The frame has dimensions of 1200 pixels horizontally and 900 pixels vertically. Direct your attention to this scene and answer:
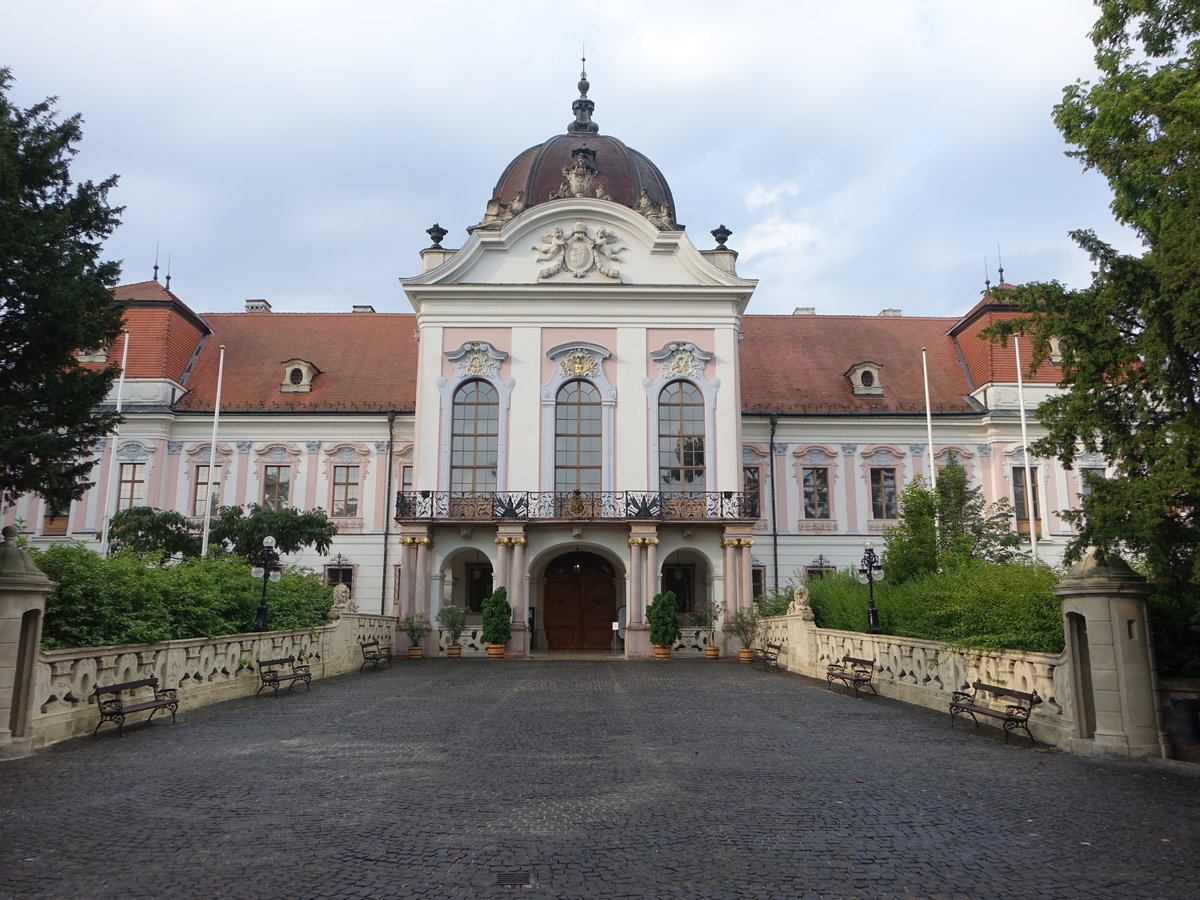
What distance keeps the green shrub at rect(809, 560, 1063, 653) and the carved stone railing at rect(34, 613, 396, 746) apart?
11.1 m

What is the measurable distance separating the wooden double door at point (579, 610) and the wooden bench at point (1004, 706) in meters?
18.5

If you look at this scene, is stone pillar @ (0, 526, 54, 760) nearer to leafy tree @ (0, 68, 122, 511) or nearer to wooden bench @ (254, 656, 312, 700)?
leafy tree @ (0, 68, 122, 511)

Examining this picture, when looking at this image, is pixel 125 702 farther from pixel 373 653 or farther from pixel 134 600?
pixel 373 653

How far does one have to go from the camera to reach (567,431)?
2948 cm

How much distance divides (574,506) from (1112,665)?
19.2 metres

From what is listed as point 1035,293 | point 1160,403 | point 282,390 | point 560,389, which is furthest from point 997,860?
point 282,390

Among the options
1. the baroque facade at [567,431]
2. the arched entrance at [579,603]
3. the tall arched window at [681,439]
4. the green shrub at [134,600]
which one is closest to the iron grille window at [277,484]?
the baroque facade at [567,431]

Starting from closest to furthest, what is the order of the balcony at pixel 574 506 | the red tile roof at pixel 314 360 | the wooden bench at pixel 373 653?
the wooden bench at pixel 373 653 → the balcony at pixel 574 506 → the red tile roof at pixel 314 360

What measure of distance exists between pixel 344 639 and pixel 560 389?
11.4 metres

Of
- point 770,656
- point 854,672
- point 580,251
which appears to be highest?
point 580,251

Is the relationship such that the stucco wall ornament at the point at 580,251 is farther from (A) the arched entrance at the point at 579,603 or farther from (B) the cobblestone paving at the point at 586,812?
(B) the cobblestone paving at the point at 586,812

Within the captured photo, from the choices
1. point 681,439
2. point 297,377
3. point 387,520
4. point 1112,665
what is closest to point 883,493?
point 681,439

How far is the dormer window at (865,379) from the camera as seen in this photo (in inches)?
1369

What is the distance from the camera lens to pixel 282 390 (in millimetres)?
33969
